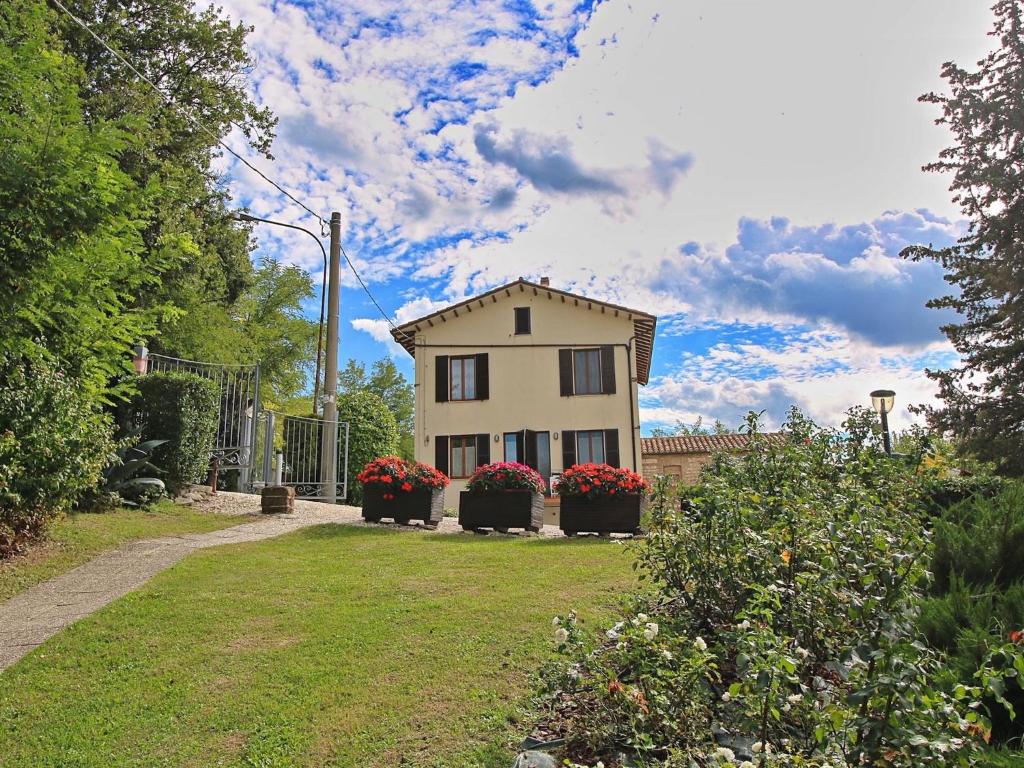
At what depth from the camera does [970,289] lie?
1555 centimetres

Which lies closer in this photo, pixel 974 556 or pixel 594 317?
pixel 974 556

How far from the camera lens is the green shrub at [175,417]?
11.1 metres

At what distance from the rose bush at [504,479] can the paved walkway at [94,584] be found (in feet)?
2.98

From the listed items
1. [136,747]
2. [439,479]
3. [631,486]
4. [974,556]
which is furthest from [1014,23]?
[136,747]

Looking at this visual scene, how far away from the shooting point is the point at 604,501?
1020 cm

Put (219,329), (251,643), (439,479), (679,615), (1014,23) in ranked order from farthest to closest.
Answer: (219,329)
(1014,23)
(439,479)
(251,643)
(679,615)

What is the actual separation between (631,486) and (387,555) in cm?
406

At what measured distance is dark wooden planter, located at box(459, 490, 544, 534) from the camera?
1057 centimetres

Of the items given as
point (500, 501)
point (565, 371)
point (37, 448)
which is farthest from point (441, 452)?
point (37, 448)

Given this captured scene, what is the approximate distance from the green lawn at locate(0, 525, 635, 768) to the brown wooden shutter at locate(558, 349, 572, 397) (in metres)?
15.2

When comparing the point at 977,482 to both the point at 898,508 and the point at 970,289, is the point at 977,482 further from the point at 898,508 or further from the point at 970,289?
the point at 970,289

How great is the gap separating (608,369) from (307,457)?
32.3 ft

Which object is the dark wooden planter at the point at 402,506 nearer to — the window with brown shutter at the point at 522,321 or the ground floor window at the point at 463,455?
the ground floor window at the point at 463,455

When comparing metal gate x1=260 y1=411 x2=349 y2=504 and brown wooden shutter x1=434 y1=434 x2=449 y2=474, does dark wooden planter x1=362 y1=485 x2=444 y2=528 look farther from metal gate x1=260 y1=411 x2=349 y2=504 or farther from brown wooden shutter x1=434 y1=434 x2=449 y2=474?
brown wooden shutter x1=434 y1=434 x2=449 y2=474
